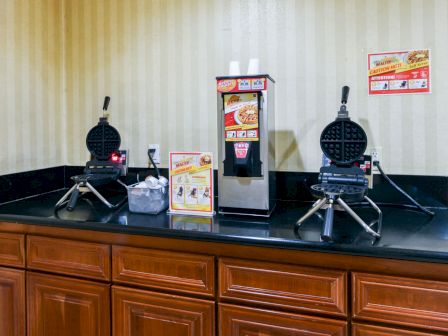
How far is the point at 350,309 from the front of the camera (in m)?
1.16

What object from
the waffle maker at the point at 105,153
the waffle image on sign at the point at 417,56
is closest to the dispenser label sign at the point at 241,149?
the waffle maker at the point at 105,153

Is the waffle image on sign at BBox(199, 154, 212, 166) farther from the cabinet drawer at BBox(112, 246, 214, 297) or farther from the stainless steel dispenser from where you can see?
the cabinet drawer at BBox(112, 246, 214, 297)

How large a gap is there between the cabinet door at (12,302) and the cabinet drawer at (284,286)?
95 centimetres

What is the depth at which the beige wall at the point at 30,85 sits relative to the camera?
73.0 inches

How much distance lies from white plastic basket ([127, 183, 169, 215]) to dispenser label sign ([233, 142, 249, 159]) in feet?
1.33

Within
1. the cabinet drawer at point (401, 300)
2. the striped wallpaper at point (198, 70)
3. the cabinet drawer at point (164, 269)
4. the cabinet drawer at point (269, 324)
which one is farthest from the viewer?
the striped wallpaper at point (198, 70)

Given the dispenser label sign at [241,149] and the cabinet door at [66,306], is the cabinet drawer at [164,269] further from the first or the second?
the dispenser label sign at [241,149]

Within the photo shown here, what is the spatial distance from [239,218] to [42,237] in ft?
2.82

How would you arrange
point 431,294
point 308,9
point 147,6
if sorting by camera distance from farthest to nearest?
point 147,6 < point 308,9 < point 431,294

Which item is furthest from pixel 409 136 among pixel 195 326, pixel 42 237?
pixel 42 237

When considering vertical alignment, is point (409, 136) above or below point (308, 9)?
below

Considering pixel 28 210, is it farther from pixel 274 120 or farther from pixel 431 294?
pixel 431 294

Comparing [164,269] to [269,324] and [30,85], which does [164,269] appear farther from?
[30,85]

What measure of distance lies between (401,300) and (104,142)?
1.56 m
